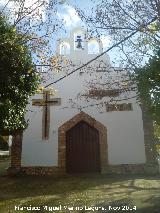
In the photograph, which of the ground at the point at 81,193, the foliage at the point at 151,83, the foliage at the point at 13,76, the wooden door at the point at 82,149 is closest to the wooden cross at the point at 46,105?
the wooden door at the point at 82,149

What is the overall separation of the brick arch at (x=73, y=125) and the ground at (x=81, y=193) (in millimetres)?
1007

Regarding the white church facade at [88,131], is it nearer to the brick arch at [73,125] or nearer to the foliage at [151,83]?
the brick arch at [73,125]

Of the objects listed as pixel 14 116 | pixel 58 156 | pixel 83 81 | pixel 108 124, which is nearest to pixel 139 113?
pixel 108 124

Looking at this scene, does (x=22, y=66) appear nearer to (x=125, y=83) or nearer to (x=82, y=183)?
(x=82, y=183)

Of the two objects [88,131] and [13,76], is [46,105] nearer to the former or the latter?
[88,131]

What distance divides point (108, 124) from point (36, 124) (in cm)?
366

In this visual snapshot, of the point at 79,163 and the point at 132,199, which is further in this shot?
the point at 79,163

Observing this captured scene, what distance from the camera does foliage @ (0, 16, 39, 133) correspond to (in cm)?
968

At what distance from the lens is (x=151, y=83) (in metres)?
8.91

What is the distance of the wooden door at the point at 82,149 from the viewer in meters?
15.4

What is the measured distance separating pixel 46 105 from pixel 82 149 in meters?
2.93

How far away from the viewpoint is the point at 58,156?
15398 millimetres

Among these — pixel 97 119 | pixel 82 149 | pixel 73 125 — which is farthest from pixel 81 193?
pixel 97 119

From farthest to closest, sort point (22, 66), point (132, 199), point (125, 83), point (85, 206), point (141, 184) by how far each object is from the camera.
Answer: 1. point (125, 83)
2. point (141, 184)
3. point (22, 66)
4. point (132, 199)
5. point (85, 206)
